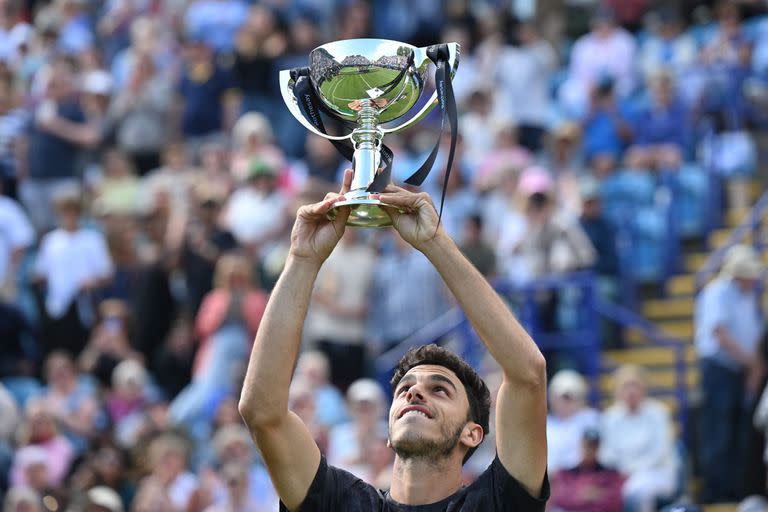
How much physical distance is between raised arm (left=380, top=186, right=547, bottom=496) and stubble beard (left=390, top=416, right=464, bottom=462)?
230 millimetres

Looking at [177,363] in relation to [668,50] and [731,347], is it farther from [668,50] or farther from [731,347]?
[668,50]

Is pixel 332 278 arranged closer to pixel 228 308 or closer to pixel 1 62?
pixel 228 308

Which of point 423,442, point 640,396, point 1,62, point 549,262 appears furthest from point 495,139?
point 423,442

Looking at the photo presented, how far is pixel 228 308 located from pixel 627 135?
3.80 m

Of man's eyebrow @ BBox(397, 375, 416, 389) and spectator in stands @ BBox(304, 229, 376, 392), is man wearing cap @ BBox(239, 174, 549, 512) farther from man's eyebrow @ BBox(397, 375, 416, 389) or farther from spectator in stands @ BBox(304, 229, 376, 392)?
spectator in stands @ BBox(304, 229, 376, 392)

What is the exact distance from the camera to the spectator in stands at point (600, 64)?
1467 cm

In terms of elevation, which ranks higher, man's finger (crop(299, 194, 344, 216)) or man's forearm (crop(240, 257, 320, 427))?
man's finger (crop(299, 194, 344, 216))

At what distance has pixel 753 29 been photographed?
1417 centimetres

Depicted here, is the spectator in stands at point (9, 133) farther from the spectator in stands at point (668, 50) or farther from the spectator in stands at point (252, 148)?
the spectator in stands at point (668, 50)

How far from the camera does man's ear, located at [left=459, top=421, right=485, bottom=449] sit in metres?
5.43

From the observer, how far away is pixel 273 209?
43.0ft

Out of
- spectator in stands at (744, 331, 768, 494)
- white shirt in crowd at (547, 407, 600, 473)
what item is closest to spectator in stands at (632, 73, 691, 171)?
spectator in stands at (744, 331, 768, 494)

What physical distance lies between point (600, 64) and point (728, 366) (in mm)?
4837

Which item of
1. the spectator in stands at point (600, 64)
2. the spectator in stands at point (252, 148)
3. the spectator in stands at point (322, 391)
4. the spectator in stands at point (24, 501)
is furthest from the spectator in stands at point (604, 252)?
the spectator in stands at point (24, 501)
